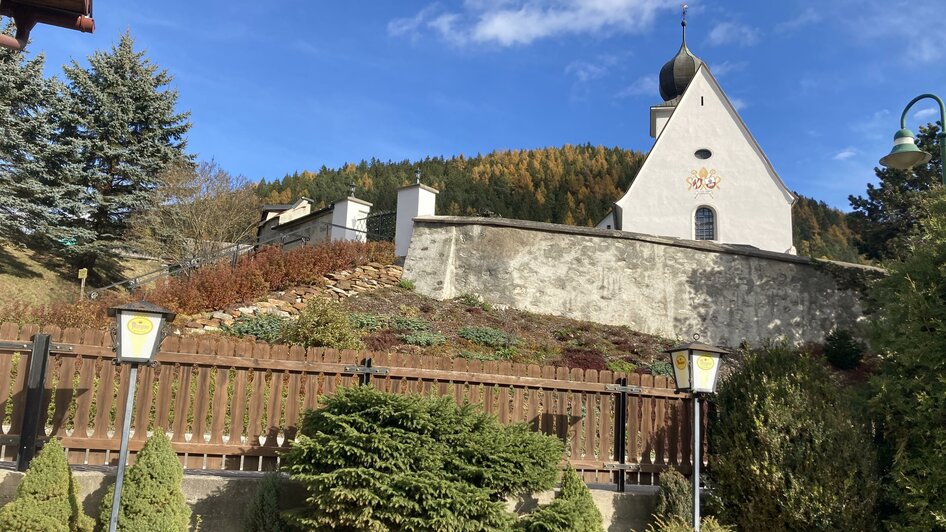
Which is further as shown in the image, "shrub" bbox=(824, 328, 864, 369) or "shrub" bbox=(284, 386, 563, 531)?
"shrub" bbox=(824, 328, 864, 369)

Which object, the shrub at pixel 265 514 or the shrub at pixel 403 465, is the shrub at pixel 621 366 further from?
the shrub at pixel 265 514

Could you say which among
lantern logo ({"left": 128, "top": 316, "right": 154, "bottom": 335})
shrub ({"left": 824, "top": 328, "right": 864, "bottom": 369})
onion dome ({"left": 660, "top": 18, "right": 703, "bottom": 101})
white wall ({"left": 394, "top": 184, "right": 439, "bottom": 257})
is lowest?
lantern logo ({"left": 128, "top": 316, "right": 154, "bottom": 335})

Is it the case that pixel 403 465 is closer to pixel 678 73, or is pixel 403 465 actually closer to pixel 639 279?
pixel 639 279

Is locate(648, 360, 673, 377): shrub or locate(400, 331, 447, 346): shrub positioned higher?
locate(400, 331, 447, 346): shrub

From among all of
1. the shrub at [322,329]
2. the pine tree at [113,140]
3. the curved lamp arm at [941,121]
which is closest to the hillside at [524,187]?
the pine tree at [113,140]

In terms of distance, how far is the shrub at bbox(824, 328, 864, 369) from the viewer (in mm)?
15273

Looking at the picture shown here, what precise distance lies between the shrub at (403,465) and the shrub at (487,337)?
7.42 meters

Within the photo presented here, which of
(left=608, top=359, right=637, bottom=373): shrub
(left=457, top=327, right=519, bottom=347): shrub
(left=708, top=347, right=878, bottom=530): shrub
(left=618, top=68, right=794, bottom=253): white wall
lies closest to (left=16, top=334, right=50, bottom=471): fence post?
(left=708, top=347, right=878, bottom=530): shrub

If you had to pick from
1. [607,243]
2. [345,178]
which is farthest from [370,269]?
[345,178]

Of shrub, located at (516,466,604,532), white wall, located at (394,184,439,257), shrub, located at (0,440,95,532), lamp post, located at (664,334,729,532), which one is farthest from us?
white wall, located at (394,184,439,257)

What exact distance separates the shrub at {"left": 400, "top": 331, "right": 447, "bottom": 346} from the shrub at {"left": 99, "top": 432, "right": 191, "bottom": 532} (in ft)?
23.5

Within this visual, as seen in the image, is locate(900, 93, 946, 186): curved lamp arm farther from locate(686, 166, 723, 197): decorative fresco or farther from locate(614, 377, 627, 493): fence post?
locate(686, 166, 723, 197): decorative fresco

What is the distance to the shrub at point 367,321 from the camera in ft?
40.7

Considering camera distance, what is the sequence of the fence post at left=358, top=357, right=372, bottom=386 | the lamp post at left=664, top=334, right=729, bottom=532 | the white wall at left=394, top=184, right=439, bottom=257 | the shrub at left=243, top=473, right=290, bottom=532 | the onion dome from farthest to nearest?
1. the onion dome
2. the white wall at left=394, top=184, right=439, bottom=257
3. the fence post at left=358, top=357, right=372, bottom=386
4. the lamp post at left=664, top=334, right=729, bottom=532
5. the shrub at left=243, top=473, right=290, bottom=532
